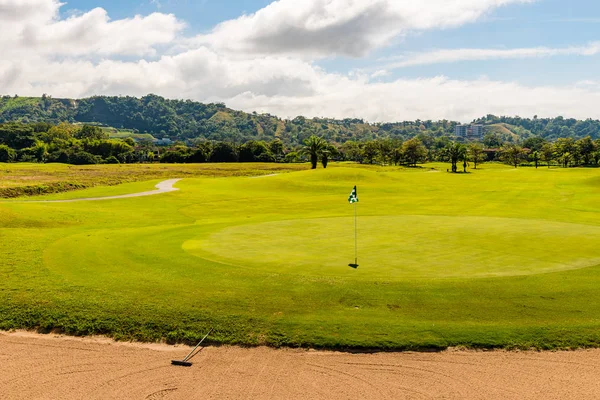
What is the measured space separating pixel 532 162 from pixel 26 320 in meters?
213

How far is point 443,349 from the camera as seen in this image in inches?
522

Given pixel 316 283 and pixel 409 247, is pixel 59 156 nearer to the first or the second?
pixel 409 247

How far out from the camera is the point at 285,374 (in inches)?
475

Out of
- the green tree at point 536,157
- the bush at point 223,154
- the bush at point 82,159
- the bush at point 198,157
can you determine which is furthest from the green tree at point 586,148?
the bush at point 82,159

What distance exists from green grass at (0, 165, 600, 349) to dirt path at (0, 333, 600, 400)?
69 centimetres

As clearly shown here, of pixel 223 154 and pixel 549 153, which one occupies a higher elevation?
pixel 223 154

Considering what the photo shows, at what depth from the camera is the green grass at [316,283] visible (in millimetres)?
14219

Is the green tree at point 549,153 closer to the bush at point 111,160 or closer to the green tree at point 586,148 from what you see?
the green tree at point 586,148

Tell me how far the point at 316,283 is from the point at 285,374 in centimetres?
608

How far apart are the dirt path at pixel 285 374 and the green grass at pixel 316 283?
69 cm

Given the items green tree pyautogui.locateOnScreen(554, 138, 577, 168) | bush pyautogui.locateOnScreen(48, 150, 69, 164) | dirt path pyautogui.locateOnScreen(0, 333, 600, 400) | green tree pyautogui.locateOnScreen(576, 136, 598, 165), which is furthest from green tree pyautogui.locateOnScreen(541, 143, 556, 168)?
bush pyautogui.locateOnScreen(48, 150, 69, 164)

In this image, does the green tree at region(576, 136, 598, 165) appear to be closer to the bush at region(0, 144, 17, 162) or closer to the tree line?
the tree line

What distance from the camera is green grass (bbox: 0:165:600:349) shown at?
14.2 m

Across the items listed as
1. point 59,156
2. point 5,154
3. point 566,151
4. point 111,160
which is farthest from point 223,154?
point 566,151
